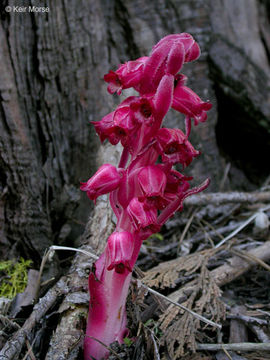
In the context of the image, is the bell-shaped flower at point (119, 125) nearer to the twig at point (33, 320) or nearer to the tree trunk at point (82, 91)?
the twig at point (33, 320)

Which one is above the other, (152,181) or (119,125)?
(119,125)

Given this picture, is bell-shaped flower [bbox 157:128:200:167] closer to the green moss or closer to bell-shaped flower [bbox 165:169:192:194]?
bell-shaped flower [bbox 165:169:192:194]

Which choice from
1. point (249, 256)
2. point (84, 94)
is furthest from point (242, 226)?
point (84, 94)

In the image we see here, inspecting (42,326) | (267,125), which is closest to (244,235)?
(267,125)

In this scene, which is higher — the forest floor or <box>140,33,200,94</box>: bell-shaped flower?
<box>140,33,200,94</box>: bell-shaped flower

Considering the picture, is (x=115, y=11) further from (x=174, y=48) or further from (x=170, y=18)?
(x=174, y=48)

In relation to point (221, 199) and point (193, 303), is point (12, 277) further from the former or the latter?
point (221, 199)

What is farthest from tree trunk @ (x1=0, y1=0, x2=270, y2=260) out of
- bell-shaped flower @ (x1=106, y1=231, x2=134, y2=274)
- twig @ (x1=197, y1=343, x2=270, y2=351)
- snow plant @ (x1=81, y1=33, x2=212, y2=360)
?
twig @ (x1=197, y1=343, x2=270, y2=351)

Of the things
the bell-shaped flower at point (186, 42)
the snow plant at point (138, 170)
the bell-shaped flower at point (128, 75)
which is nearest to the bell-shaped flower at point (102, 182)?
the snow plant at point (138, 170)
